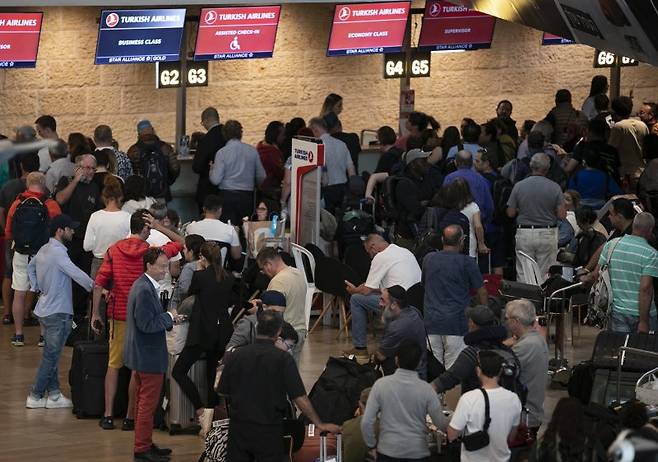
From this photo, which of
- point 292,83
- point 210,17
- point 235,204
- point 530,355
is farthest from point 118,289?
point 292,83

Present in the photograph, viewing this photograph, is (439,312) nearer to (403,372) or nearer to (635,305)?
(635,305)

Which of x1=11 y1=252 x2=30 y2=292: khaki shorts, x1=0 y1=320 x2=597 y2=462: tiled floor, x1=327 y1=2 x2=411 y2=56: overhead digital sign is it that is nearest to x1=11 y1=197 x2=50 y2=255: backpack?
x1=11 y1=252 x2=30 y2=292: khaki shorts

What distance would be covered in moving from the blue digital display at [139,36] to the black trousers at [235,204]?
3036mm

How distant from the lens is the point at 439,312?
42.1 ft

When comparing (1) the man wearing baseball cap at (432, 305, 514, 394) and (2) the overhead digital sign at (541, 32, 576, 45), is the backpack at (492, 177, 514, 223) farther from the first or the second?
(2) the overhead digital sign at (541, 32, 576, 45)

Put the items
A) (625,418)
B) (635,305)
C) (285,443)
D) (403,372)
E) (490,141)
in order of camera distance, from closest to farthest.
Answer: (625,418) < (403,372) < (285,443) < (635,305) < (490,141)

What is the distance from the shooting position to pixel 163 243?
1417 cm

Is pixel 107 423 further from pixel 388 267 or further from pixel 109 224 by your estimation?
pixel 388 267

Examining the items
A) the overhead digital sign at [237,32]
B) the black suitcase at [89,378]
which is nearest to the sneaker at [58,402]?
the black suitcase at [89,378]

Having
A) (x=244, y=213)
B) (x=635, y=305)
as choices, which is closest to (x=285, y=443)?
(x=635, y=305)

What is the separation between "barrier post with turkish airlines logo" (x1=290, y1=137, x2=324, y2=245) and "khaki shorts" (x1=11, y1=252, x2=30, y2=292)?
2783mm

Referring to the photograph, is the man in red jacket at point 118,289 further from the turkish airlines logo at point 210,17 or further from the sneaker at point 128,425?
the turkish airlines logo at point 210,17

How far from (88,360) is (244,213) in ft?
16.4

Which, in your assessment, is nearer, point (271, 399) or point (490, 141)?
point (271, 399)
